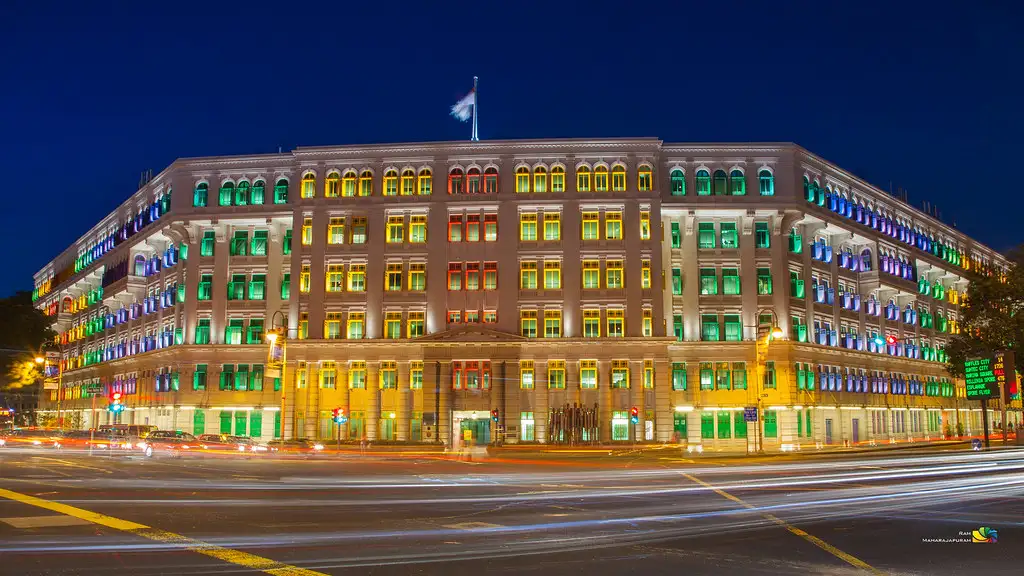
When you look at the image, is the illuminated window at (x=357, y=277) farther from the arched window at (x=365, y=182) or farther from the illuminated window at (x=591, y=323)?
the illuminated window at (x=591, y=323)

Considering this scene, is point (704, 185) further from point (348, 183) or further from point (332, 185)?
point (332, 185)

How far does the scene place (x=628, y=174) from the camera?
66.2 metres

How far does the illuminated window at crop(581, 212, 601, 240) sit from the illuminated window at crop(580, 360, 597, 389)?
31.0 ft

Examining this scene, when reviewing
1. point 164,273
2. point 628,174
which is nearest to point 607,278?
point 628,174

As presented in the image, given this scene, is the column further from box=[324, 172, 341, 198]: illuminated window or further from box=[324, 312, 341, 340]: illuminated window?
box=[324, 172, 341, 198]: illuminated window

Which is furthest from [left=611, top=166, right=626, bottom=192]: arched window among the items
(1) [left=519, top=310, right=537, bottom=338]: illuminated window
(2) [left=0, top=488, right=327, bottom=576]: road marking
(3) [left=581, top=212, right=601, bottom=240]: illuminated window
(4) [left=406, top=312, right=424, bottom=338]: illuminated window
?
(2) [left=0, top=488, right=327, bottom=576]: road marking

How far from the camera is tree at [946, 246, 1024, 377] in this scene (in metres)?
55.0

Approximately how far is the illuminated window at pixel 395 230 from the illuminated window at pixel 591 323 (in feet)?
50.7

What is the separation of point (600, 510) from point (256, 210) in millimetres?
56027

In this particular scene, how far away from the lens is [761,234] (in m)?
67.6

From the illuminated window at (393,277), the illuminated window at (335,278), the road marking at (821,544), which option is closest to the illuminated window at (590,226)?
the illuminated window at (393,277)

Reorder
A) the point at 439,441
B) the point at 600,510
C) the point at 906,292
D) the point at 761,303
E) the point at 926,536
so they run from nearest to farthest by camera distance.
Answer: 1. the point at 926,536
2. the point at 600,510
3. the point at 439,441
4. the point at 761,303
5. the point at 906,292

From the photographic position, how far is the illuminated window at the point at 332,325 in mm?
67062

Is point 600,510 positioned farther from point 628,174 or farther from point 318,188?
Result: point 318,188
